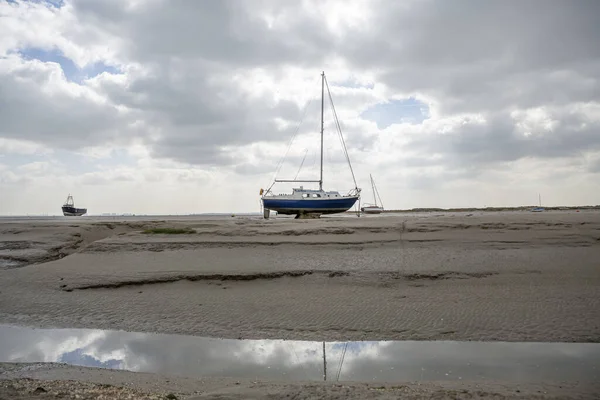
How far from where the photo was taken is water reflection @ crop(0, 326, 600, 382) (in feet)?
18.2

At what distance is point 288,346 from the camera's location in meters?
7.08

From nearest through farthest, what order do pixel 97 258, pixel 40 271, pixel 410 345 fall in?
pixel 410 345, pixel 40 271, pixel 97 258

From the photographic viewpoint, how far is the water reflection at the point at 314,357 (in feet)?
18.2

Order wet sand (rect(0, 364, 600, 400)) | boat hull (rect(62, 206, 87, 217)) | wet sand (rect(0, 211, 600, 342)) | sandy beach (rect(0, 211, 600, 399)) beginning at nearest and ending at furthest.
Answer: wet sand (rect(0, 364, 600, 400))
sandy beach (rect(0, 211, 600, 399))
wet sand (rect(0, 211, 600, 342))
boat hull (rect(62, 206, 87, 217))

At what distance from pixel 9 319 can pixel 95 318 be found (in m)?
1.99

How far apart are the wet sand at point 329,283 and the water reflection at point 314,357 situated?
0.47 m

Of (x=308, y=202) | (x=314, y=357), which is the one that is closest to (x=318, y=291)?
(x=314, y=357)

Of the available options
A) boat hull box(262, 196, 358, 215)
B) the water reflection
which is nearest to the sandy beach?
the water reflection

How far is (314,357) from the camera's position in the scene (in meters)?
6.44

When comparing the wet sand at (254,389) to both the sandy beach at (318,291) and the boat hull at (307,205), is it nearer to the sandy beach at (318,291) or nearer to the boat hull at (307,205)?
the sandy beach at (318,291)

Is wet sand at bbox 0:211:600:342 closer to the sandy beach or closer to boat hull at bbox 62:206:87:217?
the sandy beach

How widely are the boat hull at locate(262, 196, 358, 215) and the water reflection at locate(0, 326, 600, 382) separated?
3533cm

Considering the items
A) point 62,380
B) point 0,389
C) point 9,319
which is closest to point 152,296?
point 9,319

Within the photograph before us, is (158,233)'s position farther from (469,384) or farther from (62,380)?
(469,384)
